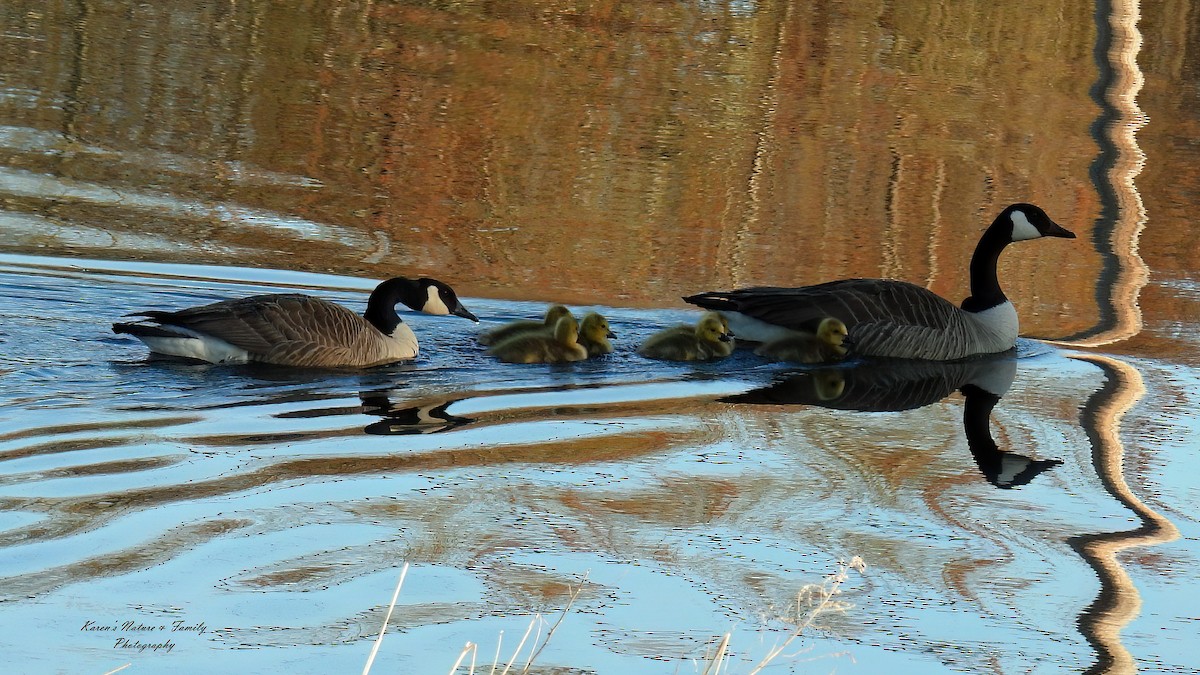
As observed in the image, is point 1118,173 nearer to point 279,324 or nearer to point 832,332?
point 832,332

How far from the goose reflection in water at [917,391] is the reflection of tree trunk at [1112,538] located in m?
0.41

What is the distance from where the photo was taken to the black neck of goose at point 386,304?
31.3 feet

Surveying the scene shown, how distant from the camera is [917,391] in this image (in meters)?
9.52

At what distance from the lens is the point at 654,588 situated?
562cm

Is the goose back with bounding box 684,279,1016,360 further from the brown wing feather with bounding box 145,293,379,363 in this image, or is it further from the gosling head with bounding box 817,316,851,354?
the brown wing feather with bounding box 145,293,379,363

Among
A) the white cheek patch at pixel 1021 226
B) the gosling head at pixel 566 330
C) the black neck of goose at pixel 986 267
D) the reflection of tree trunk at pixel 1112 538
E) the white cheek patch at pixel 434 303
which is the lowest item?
the reflection of tree trunk at pixel 1112 538

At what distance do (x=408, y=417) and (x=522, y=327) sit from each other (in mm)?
1560

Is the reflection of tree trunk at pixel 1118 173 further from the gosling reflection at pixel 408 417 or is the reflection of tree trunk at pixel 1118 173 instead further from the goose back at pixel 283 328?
the goose back at pixel 283 328

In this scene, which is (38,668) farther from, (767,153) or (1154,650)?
(767,153)

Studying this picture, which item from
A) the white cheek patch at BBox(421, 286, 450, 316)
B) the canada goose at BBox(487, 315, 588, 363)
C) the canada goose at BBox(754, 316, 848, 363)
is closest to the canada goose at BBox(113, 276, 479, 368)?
the white cheek patch at BBox(421, 286, 450, 316)

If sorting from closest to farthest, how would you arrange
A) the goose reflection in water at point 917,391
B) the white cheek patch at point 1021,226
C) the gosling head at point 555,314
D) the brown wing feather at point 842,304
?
the goose reflection in water at point 917,391 < the gosling head at point 555,314 < the brown wing feather at point 842,304 < the white cheek patch at point 1021,226

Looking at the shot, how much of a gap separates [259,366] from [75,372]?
1.02 meters

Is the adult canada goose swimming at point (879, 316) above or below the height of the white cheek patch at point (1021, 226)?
below

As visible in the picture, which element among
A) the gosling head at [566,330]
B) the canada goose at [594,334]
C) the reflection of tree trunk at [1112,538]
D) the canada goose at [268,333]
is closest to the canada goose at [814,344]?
the canada goose at [594,334]
